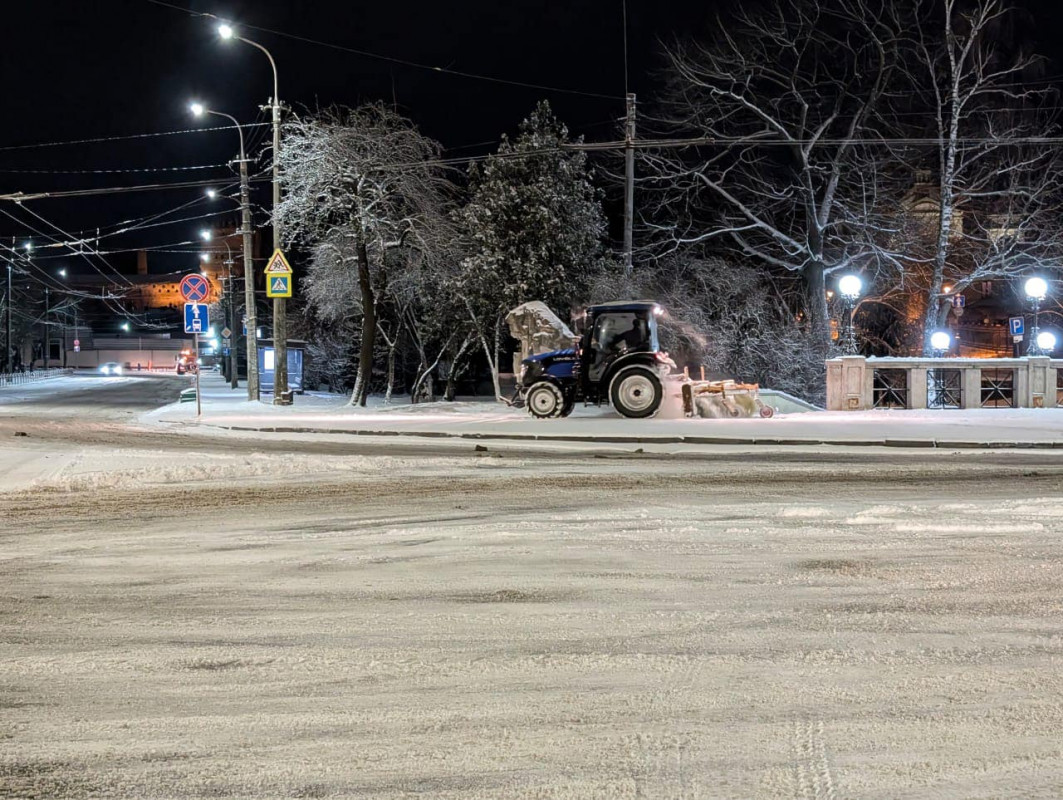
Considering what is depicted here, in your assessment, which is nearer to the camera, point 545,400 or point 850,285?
point 545,400

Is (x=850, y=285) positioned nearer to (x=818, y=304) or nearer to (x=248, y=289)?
(x=818, y=304)

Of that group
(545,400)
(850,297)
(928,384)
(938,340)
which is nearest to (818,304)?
(850,297)

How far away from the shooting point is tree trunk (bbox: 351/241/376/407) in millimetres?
30938

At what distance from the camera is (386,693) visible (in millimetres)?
4879

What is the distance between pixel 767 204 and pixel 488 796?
33016 millimetres

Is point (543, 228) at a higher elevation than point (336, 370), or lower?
higher

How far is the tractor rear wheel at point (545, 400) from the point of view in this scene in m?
24.1

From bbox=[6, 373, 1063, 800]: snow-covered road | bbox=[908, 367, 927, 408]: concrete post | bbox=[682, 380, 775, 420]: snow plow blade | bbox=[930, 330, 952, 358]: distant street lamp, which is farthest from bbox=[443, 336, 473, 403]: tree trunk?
bbox=[6, 373, 1063, 800]: snow-covered road

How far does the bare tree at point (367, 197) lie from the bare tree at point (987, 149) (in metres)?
16.0

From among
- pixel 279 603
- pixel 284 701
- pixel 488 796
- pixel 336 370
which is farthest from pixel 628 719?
pixel 336 370

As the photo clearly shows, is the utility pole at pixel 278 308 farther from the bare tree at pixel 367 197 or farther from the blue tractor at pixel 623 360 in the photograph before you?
the blue tractor at pixel 623 360

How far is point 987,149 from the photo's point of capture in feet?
100

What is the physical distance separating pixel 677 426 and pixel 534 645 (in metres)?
16.1

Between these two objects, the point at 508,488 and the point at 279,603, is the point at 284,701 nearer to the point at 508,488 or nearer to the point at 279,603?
the point at 279,603
